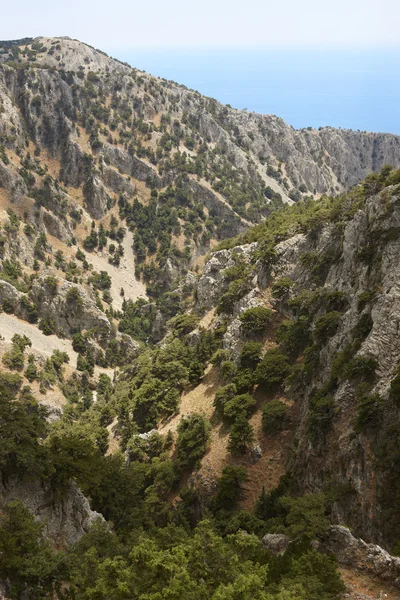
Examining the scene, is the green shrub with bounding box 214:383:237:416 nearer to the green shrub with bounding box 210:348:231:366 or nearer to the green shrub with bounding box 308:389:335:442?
the green shrub with bounding box 210:348:231:366

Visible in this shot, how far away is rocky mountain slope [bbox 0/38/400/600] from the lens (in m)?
22.8

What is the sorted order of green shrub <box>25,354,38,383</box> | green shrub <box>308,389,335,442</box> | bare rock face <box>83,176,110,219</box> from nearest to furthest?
green shrub <box>308,389,335,442</box> → green shrub <box>25,354,38,383</box> → bare rock face <box>83,176,110,219</box>

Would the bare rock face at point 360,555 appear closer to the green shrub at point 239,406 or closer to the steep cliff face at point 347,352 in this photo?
the steep cliff face at point 347,352

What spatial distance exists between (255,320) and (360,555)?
38863 mm

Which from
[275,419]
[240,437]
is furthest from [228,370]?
[275,419]

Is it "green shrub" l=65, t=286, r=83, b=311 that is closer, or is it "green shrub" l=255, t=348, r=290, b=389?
"green shrub" l=255, t=348, r=290, b=389

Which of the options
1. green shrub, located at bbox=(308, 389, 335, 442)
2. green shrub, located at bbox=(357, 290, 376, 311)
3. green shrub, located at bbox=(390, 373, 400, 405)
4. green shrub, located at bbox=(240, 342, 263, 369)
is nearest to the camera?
green shrub, located at bbox=(390, 373, 400, 405)

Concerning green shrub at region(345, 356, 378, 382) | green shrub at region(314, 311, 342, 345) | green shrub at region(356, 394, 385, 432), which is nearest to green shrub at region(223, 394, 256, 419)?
green shrub at region(314, 311, 342, 345)

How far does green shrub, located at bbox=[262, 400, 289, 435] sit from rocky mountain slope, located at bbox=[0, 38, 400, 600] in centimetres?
19

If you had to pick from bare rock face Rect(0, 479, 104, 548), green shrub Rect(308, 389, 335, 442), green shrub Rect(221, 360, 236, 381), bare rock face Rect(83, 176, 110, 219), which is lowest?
bare rock face Rect(0, 479, 104, 548)

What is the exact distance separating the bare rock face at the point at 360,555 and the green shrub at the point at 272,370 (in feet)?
86.5

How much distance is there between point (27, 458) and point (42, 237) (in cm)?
11439

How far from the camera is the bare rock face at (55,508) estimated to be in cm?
2975

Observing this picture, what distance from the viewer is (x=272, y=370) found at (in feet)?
169
